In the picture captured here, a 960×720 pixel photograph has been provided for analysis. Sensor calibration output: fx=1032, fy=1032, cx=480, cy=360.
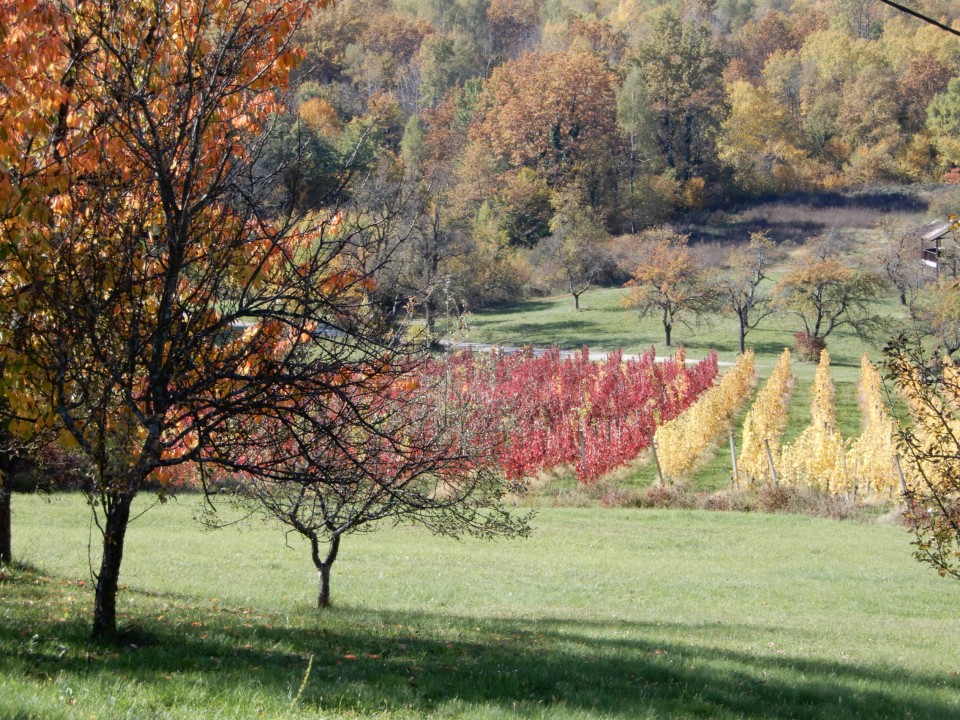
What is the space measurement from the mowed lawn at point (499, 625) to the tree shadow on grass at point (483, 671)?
29mm

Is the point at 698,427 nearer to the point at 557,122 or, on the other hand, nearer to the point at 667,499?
the point at 667,499

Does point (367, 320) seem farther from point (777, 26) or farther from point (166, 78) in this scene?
point (777, 26)

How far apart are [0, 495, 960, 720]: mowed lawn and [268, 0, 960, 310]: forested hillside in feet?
111

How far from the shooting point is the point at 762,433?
84.7 ft

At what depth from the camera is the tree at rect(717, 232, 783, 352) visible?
47.0m

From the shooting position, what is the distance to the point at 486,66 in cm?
11212

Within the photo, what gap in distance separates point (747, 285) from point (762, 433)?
23357 millimetres

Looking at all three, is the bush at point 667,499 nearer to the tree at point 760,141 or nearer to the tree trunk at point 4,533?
the tree trunk at point 4,533

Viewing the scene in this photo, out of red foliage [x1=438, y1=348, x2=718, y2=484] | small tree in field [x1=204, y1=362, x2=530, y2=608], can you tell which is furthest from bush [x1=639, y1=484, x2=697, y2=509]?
small tree in field [x1=204, y1=362, x2=530, y2=608]

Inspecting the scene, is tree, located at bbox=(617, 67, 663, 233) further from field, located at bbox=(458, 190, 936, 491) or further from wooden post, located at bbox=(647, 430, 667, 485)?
wooden post, located at bbox=(647, 430, 667, 485)

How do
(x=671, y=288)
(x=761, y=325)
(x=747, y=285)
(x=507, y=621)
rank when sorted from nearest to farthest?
(x=507, y=621), (x=747, y=285), (x=671, y=288), (x=761, y=325)

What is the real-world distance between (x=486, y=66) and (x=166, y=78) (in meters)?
109

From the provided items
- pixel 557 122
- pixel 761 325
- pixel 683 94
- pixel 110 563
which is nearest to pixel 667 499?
pixel 110 563

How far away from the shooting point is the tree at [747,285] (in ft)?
154
